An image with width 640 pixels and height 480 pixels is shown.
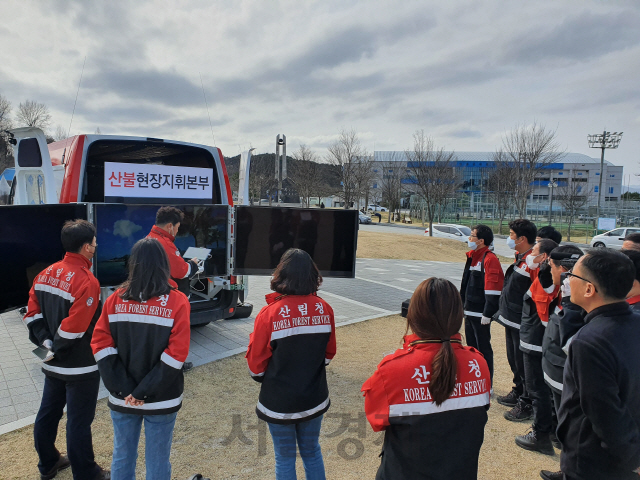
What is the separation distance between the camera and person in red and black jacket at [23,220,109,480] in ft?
8.96

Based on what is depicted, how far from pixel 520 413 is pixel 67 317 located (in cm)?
405

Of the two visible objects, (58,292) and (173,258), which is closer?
(58,292)

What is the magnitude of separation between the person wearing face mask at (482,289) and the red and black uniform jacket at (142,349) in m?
3.38

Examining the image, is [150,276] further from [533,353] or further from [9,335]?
[9,335]

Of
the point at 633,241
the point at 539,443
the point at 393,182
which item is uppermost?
the point at 393,182

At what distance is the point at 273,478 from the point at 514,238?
11.2ft

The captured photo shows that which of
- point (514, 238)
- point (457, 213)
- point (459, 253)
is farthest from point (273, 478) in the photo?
point (457, 213)

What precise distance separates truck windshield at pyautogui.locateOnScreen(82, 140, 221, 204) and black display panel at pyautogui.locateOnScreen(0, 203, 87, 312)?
1947mm

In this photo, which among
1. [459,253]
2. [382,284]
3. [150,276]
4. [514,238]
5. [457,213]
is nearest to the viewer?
[150,276]

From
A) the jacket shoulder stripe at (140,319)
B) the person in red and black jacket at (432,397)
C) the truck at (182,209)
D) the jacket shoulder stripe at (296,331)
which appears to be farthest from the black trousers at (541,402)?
the jacket shoulder stripe at (140,319)

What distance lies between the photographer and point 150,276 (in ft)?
7.63

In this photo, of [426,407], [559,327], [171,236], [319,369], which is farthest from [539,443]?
[171,236]

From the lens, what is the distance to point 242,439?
3551mm

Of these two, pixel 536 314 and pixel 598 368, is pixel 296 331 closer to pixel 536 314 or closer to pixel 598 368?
pixel 598 368
